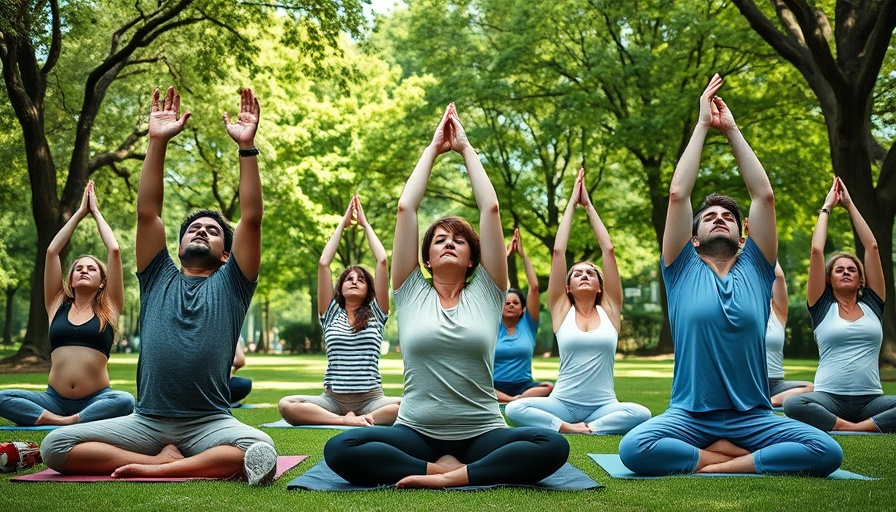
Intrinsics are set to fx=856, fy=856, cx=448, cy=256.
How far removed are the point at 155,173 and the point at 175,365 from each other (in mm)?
1203

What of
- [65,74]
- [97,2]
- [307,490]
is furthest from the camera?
[65,74]

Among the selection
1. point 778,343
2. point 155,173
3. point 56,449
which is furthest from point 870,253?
point 56,449

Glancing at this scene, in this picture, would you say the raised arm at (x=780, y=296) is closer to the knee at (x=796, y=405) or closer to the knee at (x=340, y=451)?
the knee at (x=796, y=405)

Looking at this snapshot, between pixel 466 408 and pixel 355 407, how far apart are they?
4.55 meters

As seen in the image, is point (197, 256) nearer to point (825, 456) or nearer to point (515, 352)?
point (825, 456)

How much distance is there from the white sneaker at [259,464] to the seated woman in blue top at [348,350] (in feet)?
12.6

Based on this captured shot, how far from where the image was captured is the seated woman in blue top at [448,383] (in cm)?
504

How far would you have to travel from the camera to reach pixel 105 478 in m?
5.29

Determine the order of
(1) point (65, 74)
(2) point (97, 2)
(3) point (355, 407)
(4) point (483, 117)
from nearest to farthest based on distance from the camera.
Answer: (3) point (355, 407), (2) point (97, 2), (1) point (65, 74), (4) point (483, 117)

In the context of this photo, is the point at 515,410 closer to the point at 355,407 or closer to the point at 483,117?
the point at 355,407

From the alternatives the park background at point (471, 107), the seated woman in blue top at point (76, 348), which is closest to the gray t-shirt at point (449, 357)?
the seated woman in blue top at point (76, 348)

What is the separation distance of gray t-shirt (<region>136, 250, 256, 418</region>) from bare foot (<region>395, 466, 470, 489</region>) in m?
1.44

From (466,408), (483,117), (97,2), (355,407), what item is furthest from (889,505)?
(483,117)

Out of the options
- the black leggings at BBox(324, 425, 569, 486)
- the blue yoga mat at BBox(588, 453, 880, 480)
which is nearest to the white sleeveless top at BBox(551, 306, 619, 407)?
the blue yoga mat at BBox(588, 453, 880, 480)
